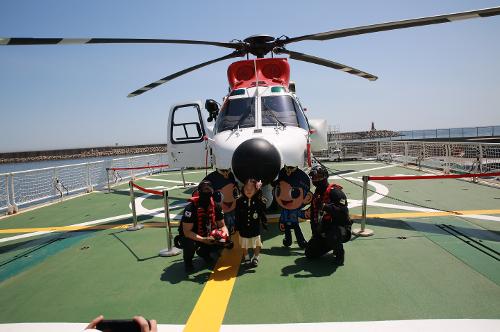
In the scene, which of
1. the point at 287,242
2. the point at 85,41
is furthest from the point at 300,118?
the point at 85,41

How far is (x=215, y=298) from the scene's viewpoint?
362cm

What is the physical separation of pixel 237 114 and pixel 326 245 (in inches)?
127

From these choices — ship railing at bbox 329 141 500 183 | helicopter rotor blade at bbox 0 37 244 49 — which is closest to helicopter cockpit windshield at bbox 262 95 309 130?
helicopter rotor blade at bbox 0 37 244 49

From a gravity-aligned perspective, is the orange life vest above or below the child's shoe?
above

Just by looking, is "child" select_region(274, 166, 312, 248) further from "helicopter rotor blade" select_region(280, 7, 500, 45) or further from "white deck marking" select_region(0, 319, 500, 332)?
"helicopter rotor blade" select_region(280, 7, 500, 45)

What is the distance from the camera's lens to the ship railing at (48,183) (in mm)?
9531

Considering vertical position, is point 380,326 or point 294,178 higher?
point 294,178

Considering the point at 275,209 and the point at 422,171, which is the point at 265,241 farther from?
the point at 422,171

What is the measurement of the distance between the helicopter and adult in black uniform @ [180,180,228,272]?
757 millimetres

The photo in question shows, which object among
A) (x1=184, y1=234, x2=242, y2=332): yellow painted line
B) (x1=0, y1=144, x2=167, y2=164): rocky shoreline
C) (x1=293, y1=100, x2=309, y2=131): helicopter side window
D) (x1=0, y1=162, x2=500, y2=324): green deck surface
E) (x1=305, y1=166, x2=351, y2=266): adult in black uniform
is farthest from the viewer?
(x1=0, y1=144, x2=167, y2=164): rocky shoreline

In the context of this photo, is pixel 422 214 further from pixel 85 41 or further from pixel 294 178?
pixel 85 41

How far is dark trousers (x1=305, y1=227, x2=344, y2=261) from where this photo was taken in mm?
4277

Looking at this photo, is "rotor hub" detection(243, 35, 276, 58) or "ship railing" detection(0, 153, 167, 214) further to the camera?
"ship railing" detection(0, 153, 167, 214)

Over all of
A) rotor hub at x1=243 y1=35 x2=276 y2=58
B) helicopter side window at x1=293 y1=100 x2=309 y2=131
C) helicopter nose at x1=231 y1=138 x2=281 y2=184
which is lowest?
helicopter nose at x1=231 y1=138 x2=281 y2=184
